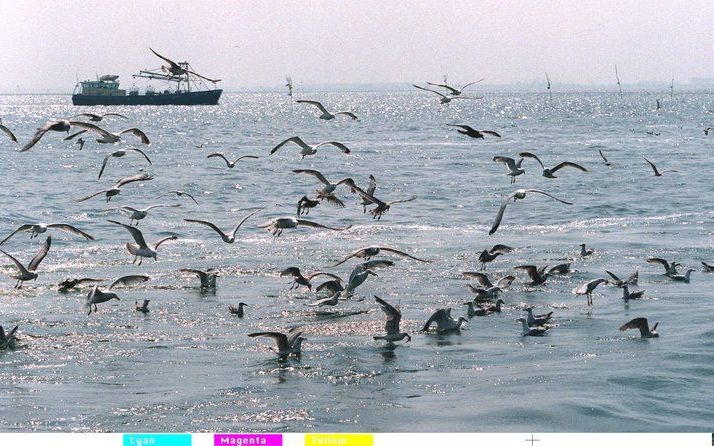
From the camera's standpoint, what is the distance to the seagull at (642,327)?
2086 centimetres

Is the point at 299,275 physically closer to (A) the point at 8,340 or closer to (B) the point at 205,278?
(B) the point at 205,278

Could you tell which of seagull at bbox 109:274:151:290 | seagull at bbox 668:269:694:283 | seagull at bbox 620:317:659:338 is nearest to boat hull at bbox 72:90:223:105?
seagull at bbox 109:274:151:290

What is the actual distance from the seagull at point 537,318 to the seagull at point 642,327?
5.98 ft

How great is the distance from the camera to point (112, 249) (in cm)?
3372

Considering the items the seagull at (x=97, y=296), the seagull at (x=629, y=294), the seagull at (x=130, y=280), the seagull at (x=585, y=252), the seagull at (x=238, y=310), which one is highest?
the seagull at (x=585, y=252)

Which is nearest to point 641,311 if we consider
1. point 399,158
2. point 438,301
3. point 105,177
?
point 438,301

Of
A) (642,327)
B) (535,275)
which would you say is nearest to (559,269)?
(535,275)

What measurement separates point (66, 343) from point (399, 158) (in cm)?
5693

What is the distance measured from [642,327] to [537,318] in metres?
2.24

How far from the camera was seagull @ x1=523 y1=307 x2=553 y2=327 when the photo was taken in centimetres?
2197

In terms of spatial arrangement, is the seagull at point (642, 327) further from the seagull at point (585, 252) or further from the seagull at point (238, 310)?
the seagull at point (585, 252)

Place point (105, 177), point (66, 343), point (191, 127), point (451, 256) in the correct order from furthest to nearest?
1. point (191, 127)
2. point (105, 177)
3. point (451, 256)
4. point (66, 343)

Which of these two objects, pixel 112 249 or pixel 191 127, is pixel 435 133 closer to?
pixel 191 127

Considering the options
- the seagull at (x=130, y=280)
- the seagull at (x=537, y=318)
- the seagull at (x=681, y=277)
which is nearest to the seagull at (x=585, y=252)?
the seagull at (x=681, y=277)
